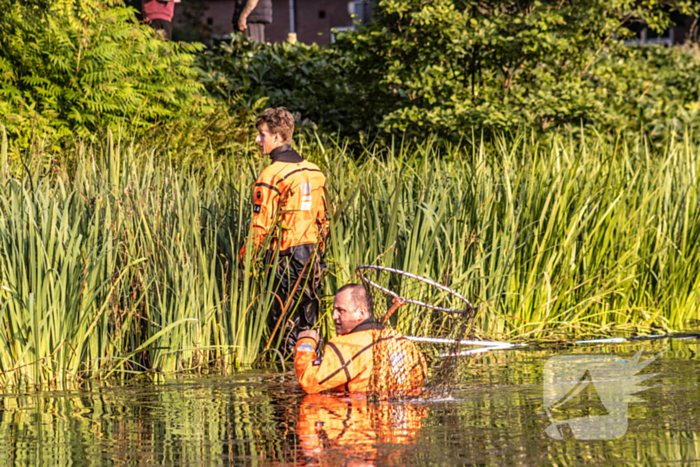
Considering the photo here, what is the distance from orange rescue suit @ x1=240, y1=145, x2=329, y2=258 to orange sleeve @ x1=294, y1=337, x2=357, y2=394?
123 cm

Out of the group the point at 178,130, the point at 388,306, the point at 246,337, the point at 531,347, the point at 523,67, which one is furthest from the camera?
the point at 523,67

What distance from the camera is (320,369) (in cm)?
593

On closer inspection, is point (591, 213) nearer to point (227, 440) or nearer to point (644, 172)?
point (644, 172)

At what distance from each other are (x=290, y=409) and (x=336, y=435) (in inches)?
32.7

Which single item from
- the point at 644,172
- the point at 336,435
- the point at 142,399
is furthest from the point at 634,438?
the point at 644,172

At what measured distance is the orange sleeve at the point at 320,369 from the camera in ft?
19.4

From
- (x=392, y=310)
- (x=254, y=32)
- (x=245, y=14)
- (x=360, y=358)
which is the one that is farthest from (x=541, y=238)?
(x=254, y=32)

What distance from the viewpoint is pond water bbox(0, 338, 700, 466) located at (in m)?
4.54

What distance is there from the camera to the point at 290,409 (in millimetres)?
5730

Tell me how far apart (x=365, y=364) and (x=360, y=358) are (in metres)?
0.06

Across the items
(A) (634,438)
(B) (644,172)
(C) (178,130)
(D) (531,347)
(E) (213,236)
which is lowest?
(A) (634,438)

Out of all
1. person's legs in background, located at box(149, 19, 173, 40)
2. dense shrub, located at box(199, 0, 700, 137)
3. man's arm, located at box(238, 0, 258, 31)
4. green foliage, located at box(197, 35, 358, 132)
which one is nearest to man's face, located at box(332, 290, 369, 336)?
dense shrub, located at box(199, 0, 700, 137)

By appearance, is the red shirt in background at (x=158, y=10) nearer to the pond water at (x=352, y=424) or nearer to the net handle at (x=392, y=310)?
the pond water at (x=352, y=424)

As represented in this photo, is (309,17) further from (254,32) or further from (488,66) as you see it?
(488,66)
